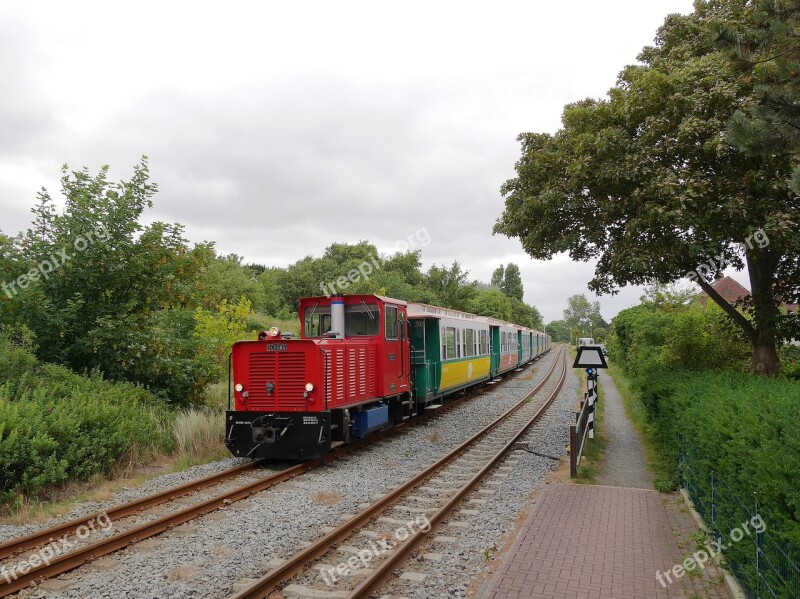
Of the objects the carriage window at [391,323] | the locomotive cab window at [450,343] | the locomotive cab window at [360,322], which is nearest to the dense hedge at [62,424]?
the locomotive cab window at [360,322]

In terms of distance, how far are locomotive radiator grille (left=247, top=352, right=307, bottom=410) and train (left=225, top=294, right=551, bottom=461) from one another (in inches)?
0.7

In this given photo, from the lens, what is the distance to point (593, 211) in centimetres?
1133

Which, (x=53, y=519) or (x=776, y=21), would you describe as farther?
(x=53, y=519)

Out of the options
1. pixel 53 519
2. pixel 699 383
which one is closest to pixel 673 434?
pixel 699 383

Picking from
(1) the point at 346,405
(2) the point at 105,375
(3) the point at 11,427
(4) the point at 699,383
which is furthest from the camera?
(2) the point at 105,375

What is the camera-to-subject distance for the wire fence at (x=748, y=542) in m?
3.79

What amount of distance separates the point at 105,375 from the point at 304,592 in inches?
364

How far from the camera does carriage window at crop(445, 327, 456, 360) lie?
54.7 feet

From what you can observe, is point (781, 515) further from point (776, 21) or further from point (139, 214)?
point (139, 214)

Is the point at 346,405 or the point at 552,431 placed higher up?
the point at 346,405

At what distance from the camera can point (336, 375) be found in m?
10.4

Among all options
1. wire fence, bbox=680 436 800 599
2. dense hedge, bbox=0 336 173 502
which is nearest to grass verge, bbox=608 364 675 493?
wire fence, bbox=680 436 800 599

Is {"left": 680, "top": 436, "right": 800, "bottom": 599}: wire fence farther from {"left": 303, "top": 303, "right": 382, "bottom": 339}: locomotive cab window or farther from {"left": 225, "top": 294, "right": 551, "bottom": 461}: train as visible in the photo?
{"left": 303, "top": 303, "right": 382, "bottom": 339}: locomotive cab window

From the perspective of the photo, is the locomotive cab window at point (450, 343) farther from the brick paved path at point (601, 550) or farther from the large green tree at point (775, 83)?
the large green tree at point (775, 83)
